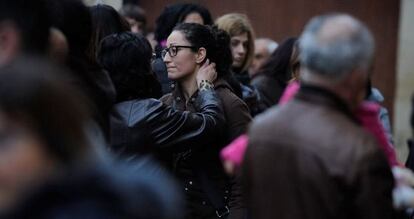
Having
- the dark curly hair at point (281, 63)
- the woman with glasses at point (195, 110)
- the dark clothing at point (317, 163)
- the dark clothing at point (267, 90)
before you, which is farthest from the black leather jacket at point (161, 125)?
the dark clothing at point (267, 90)

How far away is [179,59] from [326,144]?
2.16m

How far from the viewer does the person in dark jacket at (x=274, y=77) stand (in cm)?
713

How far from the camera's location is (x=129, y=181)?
2.46 meters

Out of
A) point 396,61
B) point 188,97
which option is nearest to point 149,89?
point 188,97

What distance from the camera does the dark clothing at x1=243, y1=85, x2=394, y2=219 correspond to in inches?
137

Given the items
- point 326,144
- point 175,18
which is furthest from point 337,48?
point 175,18

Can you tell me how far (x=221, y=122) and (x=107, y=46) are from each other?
80 cm

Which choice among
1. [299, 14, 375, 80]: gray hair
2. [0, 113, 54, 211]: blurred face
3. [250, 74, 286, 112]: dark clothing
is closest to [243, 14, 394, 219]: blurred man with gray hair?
[299, 14, 375, 80]: gray hair

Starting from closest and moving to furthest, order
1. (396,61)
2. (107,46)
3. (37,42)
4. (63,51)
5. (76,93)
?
(76,93), (37,42), (63,51), (107,46), (396,61)

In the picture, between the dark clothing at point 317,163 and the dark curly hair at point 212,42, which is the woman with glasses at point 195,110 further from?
the dark clothing at point 317,163

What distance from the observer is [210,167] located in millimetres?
5336

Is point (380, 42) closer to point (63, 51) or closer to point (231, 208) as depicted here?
point (231, 208)

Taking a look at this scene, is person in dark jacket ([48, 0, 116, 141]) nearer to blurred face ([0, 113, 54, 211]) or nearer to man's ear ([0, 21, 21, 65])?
man's ear ([0, 21, 21, 65])

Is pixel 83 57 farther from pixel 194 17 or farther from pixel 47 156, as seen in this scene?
pixel 194 17
